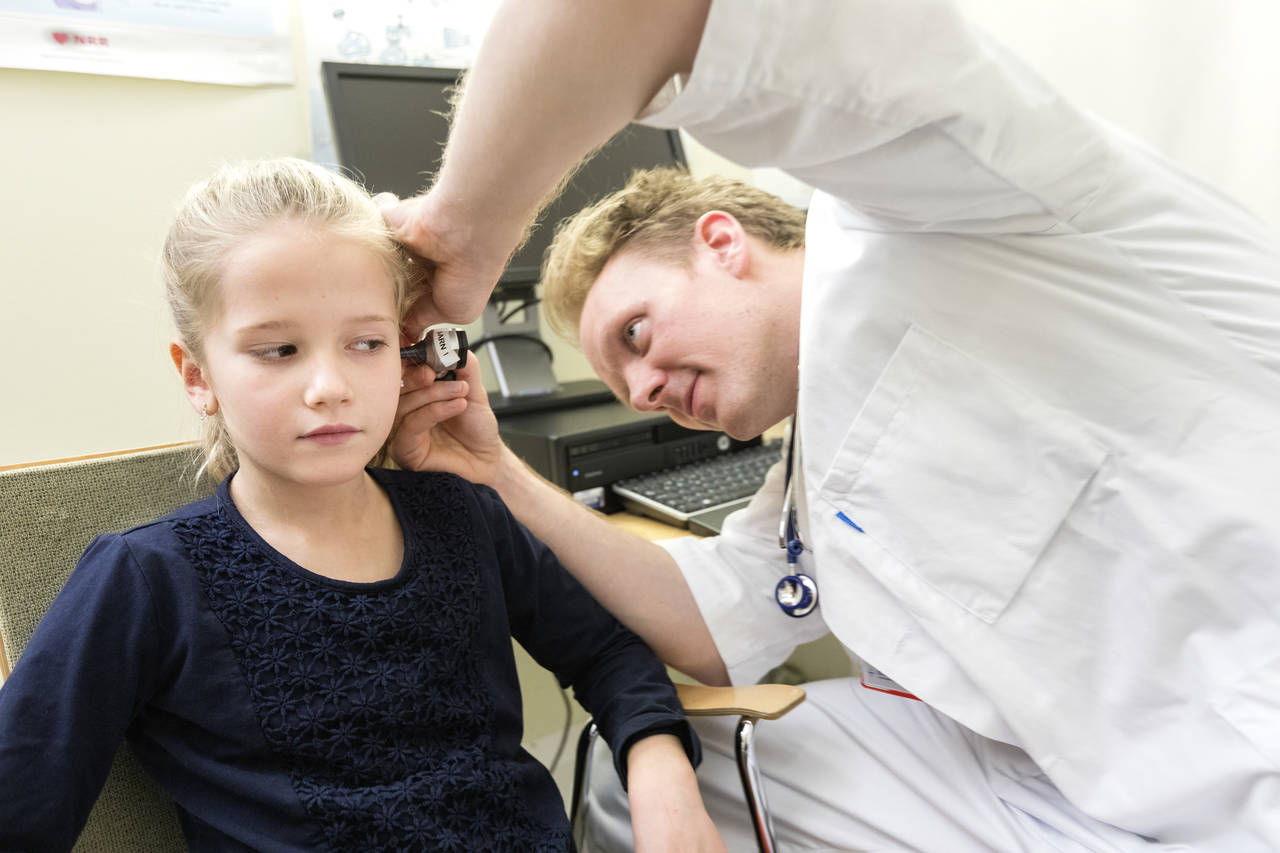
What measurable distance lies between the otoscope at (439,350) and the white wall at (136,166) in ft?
2.14

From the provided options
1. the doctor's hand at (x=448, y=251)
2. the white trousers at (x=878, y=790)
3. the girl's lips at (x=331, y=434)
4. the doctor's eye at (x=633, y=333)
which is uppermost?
the doctor's hand at (x=448, y=251)

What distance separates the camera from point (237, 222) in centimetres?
83

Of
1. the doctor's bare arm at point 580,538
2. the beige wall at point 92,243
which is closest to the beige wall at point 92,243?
the beige wall at point 92,243

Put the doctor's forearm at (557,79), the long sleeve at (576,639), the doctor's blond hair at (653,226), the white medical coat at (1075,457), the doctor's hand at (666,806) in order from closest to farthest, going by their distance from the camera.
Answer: the doctor's forearm at (557,79) → the white medical coat at (1075,457) → the doctor's hand at (666,806) → the long sleeve at (576,639) → the doctor's blond hair at (653,226)

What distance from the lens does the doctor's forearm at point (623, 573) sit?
1171mm

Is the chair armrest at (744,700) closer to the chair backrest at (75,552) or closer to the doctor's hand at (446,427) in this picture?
the doctor's hand at (446,427)

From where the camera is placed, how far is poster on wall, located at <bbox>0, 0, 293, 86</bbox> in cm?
141

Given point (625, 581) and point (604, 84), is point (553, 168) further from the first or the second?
point (625, 581)

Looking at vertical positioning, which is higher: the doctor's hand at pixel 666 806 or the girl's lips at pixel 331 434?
the girl's lips at pixel 331 434

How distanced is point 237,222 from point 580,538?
57 centimetres

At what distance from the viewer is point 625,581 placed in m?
1.18

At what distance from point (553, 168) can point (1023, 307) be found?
49 centimetres

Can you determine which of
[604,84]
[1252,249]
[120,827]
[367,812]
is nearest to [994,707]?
[1252,249]

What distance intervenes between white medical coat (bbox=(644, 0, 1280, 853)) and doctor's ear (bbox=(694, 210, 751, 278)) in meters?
0.26
